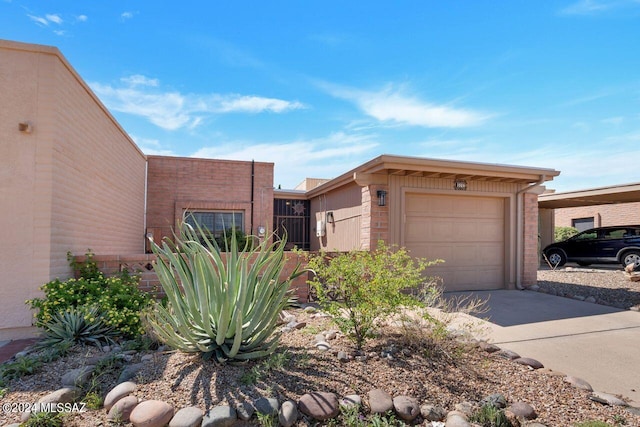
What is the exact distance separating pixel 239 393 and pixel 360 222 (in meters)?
4.97

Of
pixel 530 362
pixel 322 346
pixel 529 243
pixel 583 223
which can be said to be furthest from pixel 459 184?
pixel 583 223

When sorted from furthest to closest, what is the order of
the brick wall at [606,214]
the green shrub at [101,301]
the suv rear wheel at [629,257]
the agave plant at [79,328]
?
1. the brick wall at [606,214]
2. the suv rear wheel at [629,257]
3. the green shrub at [101,301]
4. the agave plant at [79,328]

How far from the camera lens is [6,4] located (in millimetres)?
4145

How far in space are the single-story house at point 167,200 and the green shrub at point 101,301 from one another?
0.48 metres

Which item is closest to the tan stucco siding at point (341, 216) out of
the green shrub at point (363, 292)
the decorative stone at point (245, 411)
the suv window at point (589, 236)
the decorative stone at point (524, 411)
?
the green shrub at point (363, 292)

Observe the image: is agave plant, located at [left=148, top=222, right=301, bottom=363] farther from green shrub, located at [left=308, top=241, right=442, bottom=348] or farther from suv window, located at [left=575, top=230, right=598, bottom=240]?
suv window, located at [left=575, top=230, right=598, bottom=240]

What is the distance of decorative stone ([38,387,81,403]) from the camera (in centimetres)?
230

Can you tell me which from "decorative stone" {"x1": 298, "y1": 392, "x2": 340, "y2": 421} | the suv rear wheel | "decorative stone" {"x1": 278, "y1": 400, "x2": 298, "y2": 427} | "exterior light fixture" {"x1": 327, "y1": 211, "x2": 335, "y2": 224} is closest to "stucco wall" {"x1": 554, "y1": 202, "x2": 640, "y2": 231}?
the suv rear wheel

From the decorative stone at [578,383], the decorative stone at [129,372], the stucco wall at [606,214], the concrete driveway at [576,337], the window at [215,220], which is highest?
the stucco wall at [606,214]

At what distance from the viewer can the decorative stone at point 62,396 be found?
230 centimetres

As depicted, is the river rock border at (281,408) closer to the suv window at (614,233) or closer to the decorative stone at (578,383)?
the decorative stone at (578,383)

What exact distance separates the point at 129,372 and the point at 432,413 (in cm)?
234

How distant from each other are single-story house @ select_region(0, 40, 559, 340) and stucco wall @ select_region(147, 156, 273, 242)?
0.03 metres

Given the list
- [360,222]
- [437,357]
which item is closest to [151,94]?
[360,222]
